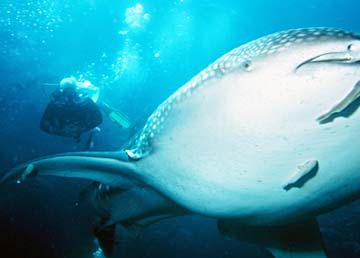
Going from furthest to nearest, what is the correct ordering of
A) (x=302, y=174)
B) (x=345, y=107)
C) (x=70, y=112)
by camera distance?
(x=70, y=112)
(x=302, y=174)
(x=345, y=107)

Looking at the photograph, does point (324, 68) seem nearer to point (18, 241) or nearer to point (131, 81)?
point (18, 241)

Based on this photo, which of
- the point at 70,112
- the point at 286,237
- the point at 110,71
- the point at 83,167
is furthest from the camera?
the point at 110,71

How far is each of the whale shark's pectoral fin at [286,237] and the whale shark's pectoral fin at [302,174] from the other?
40.7 inches

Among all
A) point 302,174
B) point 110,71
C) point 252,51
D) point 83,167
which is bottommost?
point 110,71

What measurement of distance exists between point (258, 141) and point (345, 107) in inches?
19.8

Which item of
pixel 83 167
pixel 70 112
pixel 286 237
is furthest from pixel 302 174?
pixel 70 112

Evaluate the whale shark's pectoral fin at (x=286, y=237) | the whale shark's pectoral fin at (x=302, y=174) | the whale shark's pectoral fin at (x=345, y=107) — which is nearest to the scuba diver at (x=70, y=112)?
the whale shark's pectoral fin at (x=286, y=237)

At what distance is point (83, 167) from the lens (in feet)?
8.15

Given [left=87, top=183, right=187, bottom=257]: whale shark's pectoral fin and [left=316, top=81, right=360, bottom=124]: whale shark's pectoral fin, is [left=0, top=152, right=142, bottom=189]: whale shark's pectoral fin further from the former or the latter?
[left=316, top=81, right=360, bottom=124]: whale shark's pectoral fin

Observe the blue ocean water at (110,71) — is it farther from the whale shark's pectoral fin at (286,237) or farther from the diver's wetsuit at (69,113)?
the whale shark's pectoral fin at (286,237)

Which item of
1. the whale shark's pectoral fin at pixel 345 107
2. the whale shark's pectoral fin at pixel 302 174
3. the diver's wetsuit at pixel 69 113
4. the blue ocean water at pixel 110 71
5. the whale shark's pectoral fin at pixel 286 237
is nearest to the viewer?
the whale shark's pectoral fin at pixel 345 107

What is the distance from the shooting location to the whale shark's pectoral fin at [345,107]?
4.05ft

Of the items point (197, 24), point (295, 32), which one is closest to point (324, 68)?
point (295, 32)

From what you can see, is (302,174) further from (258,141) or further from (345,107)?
(345,107)
